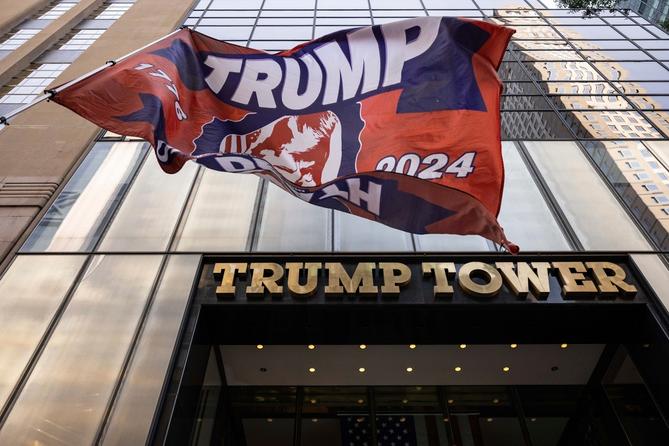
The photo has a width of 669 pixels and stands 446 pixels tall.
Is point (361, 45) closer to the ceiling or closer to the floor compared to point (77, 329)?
closer to the ceiling

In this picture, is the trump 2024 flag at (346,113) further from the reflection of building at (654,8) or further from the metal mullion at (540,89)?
the reflection of building at (654,8)

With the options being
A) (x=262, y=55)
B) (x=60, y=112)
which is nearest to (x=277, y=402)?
(x=262, y=55)

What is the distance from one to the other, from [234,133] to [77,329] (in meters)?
4.99

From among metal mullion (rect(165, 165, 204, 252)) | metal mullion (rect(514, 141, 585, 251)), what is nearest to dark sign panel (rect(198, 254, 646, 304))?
metal mullion (rect(514, 141, 585, 251))

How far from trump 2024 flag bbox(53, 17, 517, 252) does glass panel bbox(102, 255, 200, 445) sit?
138 inches

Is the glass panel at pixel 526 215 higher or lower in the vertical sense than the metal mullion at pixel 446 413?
higher

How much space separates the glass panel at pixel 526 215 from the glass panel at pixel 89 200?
10.2m

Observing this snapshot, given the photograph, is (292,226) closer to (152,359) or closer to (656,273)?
(152,359)

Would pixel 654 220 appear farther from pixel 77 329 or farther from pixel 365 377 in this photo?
pixel 77 329

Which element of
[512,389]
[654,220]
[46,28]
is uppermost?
[46,28]

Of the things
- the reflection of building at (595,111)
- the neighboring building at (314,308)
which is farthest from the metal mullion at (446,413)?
the reflection of building at (595,111)

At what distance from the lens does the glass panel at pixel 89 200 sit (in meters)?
12.8

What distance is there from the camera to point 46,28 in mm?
25375

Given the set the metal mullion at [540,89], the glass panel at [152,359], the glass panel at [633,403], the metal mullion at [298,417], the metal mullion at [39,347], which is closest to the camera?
the glass panel at [152,359]
